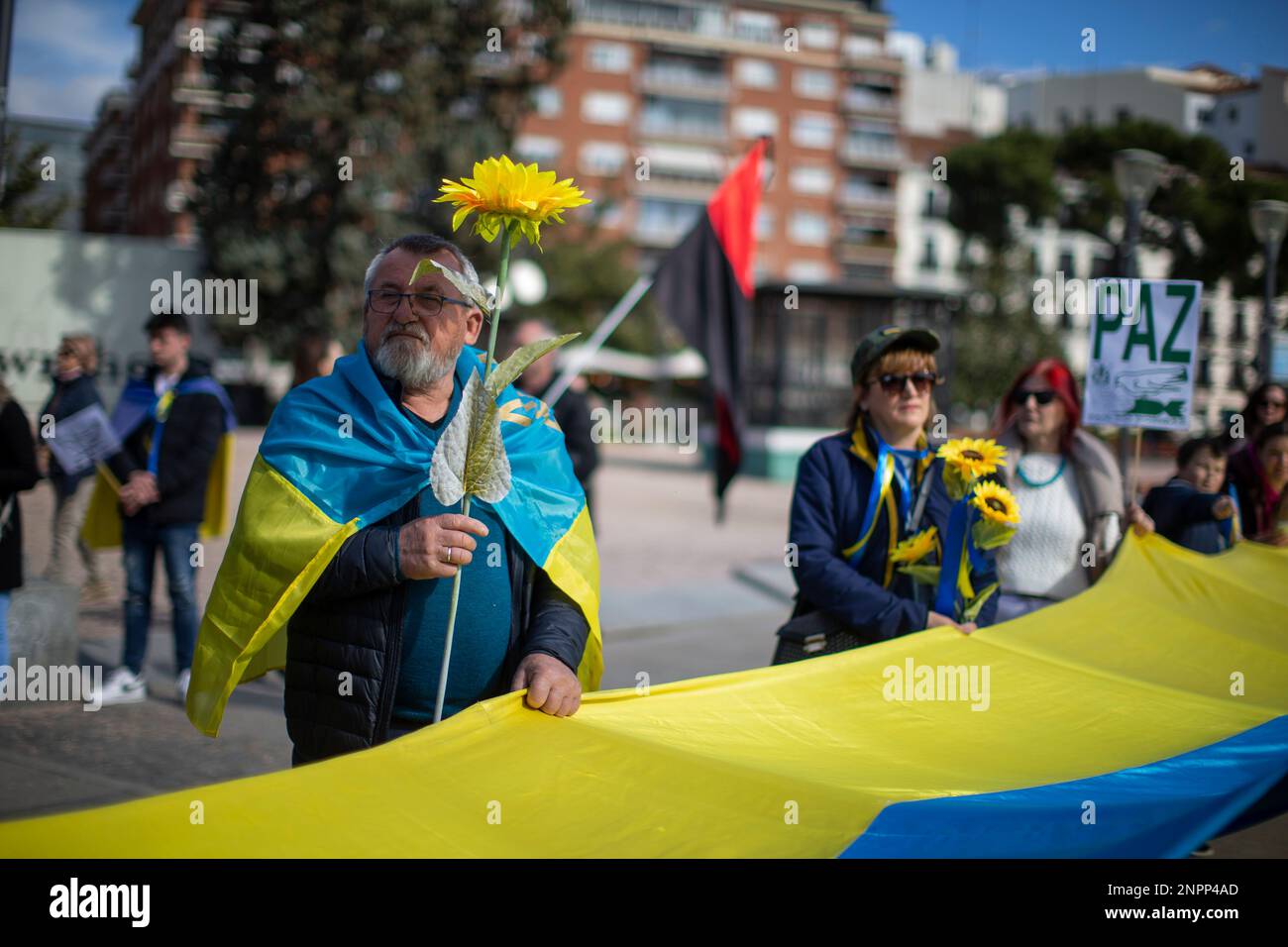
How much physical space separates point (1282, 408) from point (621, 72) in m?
69.3

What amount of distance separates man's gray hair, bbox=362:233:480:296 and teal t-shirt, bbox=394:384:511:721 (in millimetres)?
329

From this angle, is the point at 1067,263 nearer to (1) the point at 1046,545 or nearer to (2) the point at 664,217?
(2) the point at 664,217

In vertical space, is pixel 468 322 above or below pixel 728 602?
above

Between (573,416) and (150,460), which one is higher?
(573,416)

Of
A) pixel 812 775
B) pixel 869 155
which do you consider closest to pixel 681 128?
pixel 869 155

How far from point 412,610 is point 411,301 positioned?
69 centimetres

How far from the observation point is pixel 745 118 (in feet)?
245

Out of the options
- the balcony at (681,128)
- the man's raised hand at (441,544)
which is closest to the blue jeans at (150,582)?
A: the man's raised hand at (441,544)

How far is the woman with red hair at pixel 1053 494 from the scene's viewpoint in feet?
16.1

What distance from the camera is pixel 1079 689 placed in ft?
12.1

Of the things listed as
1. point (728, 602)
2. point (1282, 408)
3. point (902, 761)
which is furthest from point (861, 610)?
point (728, 602)

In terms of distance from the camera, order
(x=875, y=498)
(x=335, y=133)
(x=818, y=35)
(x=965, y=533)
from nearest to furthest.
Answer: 1. (x=965, y=533)
2. (x=875, y=498)
3. (x=335, y=133)
4. (x=818, y=35)

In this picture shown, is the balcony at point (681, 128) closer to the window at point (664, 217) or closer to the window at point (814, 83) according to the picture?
the window at point (664, 217)

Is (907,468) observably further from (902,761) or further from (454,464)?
(454,464)
